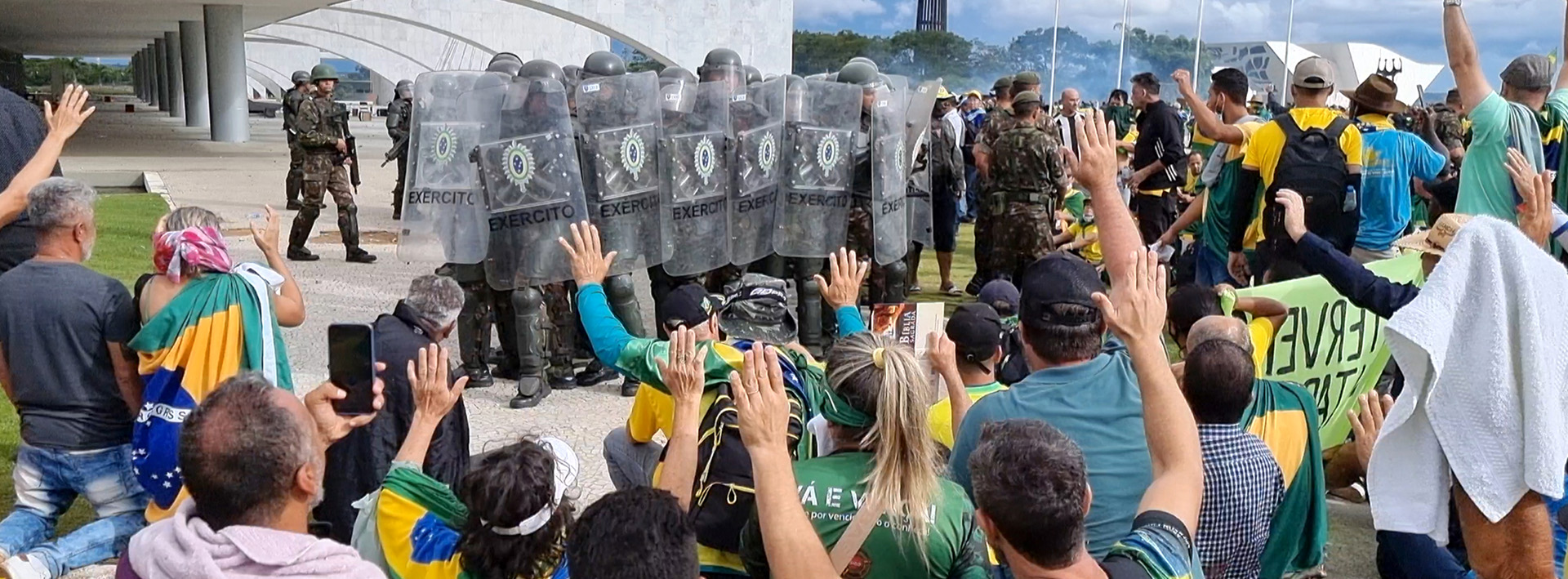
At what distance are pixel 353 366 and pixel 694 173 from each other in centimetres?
369

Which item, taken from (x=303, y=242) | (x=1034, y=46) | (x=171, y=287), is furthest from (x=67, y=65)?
(x=171, y=287)

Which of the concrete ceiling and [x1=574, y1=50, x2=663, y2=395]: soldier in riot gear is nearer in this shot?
[x1=574, y1=50, x2=663, y2=395]: soldier in riot gear

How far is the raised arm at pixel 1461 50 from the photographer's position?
3799mm

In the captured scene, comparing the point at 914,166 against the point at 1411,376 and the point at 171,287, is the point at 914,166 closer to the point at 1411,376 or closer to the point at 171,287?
the point at 171,287

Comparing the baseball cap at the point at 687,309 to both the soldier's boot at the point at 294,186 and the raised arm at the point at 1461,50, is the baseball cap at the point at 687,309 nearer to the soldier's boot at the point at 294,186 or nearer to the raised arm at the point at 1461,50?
the raised arm at the point at 1461,50

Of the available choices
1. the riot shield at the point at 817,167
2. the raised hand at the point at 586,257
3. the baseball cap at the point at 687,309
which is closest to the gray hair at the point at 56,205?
the raised hand at the point at 586,257

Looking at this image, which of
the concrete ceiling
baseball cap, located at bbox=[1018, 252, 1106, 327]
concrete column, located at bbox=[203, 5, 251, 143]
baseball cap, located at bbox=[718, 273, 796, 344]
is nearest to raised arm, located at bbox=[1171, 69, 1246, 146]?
baseball cap, located at bbox=[718, 273, 796, 344]

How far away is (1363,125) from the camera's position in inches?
231

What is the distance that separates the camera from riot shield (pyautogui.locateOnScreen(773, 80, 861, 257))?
7.13m

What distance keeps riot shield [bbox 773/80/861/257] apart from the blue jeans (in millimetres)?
3861

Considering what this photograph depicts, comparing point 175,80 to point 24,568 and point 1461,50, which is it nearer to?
point 24,568

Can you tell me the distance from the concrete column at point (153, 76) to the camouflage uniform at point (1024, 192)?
1815 inches

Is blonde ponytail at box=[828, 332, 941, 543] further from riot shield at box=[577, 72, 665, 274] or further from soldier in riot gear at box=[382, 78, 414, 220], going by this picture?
soldier in riot gear at box=[382, 78, 414, 220]

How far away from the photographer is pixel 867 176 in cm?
734
